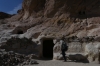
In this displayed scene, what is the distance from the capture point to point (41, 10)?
1911cm

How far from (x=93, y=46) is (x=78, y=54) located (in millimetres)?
1198

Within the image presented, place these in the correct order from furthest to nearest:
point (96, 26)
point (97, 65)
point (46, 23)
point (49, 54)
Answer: point (49, 54), point (46, 23), point (96, 26), point (97, 65)

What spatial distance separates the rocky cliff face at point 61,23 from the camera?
14155 mm

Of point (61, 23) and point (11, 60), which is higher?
point (61, 23)

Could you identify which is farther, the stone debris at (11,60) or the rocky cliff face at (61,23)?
the rocky cliff face at (61,23)

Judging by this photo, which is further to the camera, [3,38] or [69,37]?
[3,38]

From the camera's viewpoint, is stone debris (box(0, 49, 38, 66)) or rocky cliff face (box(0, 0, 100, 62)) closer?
stone debris (box(0, 49, 38, 66))

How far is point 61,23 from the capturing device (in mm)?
16906

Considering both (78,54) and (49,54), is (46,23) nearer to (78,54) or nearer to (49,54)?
(49,54)

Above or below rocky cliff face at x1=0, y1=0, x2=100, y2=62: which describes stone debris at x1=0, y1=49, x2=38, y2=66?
below

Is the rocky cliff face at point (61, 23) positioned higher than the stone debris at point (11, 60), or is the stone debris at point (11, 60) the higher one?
the rocky cliff face at point (61, 23)

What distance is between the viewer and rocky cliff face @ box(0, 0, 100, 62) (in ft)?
46.4

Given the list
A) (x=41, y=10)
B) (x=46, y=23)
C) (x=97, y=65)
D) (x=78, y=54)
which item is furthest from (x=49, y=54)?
(x=97, y=65)

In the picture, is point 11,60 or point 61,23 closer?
point 11,60
